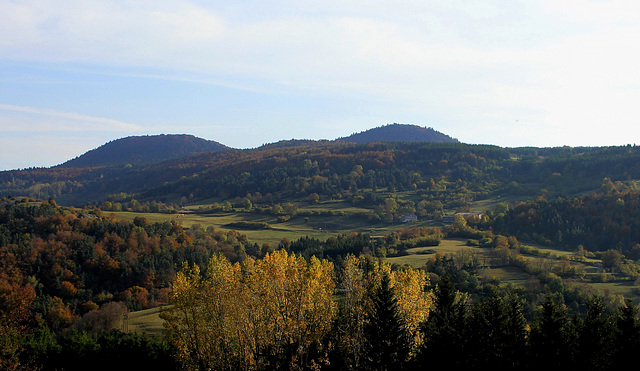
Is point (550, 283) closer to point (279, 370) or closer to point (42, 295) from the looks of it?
point (279, 370)

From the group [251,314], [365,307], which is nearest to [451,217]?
[365,307]

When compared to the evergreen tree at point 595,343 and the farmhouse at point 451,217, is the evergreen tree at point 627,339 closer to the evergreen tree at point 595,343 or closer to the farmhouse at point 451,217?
the evergreen tree at point 595,343

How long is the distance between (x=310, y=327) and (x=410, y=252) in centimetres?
8736

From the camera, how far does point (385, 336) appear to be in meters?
39.9

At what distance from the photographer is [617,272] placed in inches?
4190

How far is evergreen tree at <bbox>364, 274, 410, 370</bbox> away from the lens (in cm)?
3972

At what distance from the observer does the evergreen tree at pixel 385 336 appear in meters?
39.7

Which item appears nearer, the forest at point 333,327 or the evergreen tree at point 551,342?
the evergreen tree at point 551,342

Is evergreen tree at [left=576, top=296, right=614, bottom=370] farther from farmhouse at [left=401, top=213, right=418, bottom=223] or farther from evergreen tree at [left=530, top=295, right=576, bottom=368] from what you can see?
farmhouse at [left=401, top=213, right=418, bottom=223]

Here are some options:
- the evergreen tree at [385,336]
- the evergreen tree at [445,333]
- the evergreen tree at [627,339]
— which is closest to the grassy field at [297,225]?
the evergreen tree at [445,333]

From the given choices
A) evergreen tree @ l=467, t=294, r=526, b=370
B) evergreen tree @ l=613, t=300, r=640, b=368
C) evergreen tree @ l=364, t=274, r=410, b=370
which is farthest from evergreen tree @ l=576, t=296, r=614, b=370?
evergreen tree @ l=364, t=274, r=410, b=370

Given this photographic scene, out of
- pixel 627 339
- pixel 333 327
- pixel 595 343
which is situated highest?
pixel 627 339

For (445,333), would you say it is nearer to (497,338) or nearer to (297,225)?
(497,338)

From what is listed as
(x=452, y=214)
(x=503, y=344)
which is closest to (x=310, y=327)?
(x=503, y=344)
